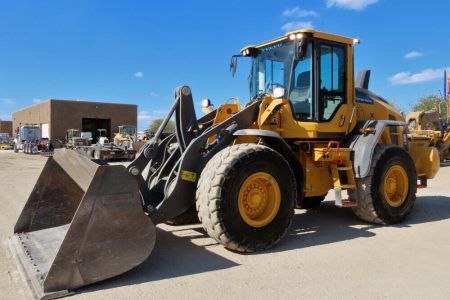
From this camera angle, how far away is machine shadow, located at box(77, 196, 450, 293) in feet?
14.4

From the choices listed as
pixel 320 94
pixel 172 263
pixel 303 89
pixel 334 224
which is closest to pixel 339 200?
pixel 334 224

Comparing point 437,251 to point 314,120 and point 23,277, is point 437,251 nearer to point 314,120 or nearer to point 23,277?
point 314,120

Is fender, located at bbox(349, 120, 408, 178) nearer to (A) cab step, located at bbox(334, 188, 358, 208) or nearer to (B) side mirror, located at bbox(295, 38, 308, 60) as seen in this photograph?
(A) cab step, located at bbox(334, 188, 358, 208)

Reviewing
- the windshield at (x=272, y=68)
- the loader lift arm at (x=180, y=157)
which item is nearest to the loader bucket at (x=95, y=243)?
the loader lift arm at (x=180, y=157)

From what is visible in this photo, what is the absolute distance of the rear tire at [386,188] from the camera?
6457 millimetres

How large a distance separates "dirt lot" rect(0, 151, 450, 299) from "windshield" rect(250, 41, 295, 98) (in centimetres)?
227

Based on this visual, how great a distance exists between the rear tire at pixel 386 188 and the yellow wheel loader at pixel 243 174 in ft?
0.06

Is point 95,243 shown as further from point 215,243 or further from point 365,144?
point 365,144

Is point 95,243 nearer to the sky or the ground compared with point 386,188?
nearer to the ground

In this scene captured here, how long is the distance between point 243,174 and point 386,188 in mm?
2959

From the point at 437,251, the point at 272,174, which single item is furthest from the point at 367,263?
the point at 272,174

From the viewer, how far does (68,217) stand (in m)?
5.74

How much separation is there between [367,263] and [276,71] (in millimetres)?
3262

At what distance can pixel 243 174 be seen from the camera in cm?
505
